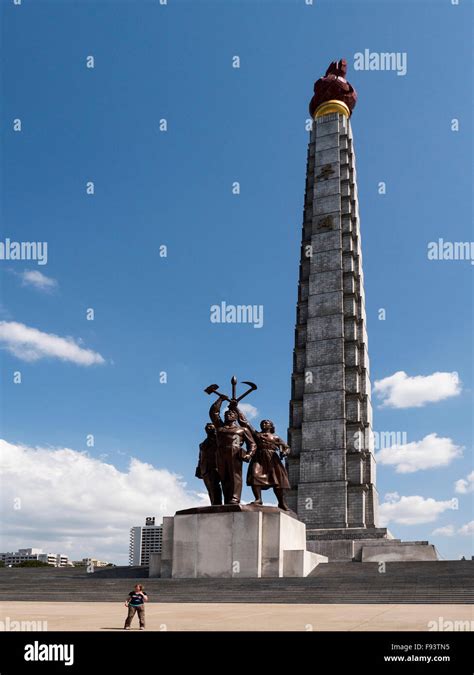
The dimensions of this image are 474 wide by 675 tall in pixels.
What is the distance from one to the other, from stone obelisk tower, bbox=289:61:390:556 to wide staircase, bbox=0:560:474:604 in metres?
12.8

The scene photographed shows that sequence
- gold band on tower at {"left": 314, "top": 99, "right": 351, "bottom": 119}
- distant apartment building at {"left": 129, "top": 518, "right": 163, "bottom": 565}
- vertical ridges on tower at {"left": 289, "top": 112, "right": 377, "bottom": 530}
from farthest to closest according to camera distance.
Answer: distant apartment building at {"left": 129, "top": 518, "right": 163, "bottom": 565}
gold band on tower at {"left": 314, "top": 99, "right": 351, "bottom": 119}
vertical ridges on tower at {"left": 289, "top": 112, "right": 377, "bottom": 530}

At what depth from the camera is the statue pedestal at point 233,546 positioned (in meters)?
19.0

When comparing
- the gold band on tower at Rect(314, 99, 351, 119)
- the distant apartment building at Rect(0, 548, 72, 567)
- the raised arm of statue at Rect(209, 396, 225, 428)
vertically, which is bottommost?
the distant apartment building at Rect(0, 548, 72, 567)

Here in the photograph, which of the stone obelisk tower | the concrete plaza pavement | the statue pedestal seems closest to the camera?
the concrete plaza pavement

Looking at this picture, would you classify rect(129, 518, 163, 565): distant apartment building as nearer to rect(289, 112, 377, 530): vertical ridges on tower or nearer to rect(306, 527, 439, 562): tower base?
rect(289, 112, 377, 530): vertical ridges on tower

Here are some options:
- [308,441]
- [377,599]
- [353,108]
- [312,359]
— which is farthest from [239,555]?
[353,108]

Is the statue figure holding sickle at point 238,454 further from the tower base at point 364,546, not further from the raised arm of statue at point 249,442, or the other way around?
the tower base at point 364,546

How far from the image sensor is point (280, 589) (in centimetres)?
1478

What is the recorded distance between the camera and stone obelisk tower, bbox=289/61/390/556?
32031mm

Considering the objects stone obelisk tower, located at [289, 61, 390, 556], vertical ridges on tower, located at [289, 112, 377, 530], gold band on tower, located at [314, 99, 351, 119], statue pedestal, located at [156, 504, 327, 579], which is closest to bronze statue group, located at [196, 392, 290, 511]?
statue pedestal, located at [156, 504, 327, 579]

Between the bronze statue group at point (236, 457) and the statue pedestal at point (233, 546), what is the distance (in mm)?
898

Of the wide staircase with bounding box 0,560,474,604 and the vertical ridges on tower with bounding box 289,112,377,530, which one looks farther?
the vertical ridges on tower with bounding box 289,112,377,530
